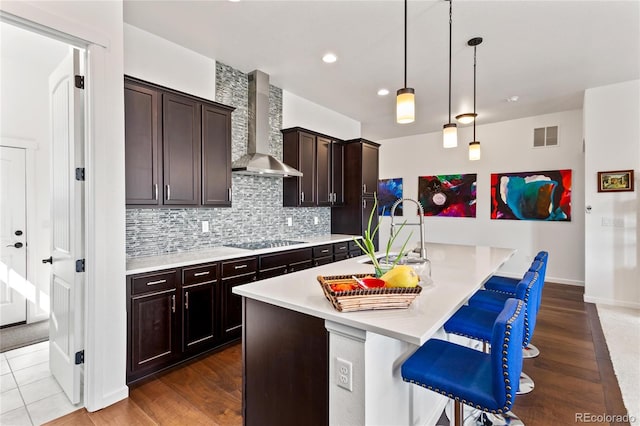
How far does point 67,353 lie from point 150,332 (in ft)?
1.81

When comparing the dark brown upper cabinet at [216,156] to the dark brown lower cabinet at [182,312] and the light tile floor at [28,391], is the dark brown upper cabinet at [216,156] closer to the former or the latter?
the dark brown lower cabinet at [182,312]

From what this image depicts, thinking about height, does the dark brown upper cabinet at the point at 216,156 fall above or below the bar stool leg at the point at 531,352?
above

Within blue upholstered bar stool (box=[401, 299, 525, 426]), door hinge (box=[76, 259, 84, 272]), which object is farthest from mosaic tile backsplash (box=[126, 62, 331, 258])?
Answer: blue upholstered bar stool (box=[401, 299, 525, 426])

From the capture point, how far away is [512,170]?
6.09 meters

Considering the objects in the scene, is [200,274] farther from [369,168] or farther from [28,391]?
[369,168]

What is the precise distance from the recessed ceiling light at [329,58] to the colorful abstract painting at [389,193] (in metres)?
4.34

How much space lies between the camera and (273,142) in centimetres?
446

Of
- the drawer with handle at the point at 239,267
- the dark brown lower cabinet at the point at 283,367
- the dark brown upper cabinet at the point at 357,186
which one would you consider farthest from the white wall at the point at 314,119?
the dark brown lower cabinet at the point at 283,367

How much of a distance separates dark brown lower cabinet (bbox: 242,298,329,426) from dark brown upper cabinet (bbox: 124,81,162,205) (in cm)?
163

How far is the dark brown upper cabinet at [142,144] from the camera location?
8.82ft

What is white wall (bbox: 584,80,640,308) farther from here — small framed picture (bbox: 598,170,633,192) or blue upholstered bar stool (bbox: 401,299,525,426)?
blue upholstered bar stool (bbox: 401,299,525,426)

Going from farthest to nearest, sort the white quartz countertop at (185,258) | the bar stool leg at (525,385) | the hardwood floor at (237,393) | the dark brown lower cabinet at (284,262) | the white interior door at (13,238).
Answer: the white interior door at (13,238) < the dark brown lower cabinet at (284,262) < the white quartz countertop at (185,258) < the bar stool leg at (525,385) < the hardwood floor at (237,393)

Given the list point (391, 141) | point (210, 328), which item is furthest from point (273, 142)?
point (391, 141)

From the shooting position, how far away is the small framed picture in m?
4.34
